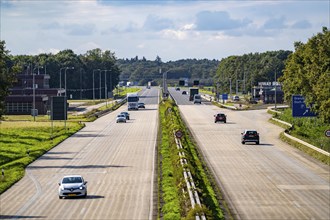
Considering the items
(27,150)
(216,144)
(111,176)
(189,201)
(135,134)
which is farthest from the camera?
(135,134)

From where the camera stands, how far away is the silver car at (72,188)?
135ft

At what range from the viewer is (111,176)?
51.4 m

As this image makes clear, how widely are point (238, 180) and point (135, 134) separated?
42.6 meters

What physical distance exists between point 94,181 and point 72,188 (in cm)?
793

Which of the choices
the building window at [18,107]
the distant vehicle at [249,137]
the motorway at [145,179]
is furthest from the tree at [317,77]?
the building window at [18,107]

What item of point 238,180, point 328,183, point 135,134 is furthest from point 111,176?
Result: point 135,134

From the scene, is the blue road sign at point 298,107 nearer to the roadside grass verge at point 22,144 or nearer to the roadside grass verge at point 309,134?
the roadside grass verge at point 309,134

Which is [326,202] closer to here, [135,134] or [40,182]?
[40,182]

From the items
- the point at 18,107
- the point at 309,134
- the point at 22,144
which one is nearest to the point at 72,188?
the point at 22,144

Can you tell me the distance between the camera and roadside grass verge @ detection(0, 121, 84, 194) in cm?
5453

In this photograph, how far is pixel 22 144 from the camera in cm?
7925

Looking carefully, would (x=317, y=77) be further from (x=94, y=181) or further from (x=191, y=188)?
(x=191, y=188)

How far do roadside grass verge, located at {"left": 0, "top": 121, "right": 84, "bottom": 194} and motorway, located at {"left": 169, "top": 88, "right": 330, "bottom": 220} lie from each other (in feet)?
45.7

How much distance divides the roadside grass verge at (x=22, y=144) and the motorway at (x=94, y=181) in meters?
0.83
